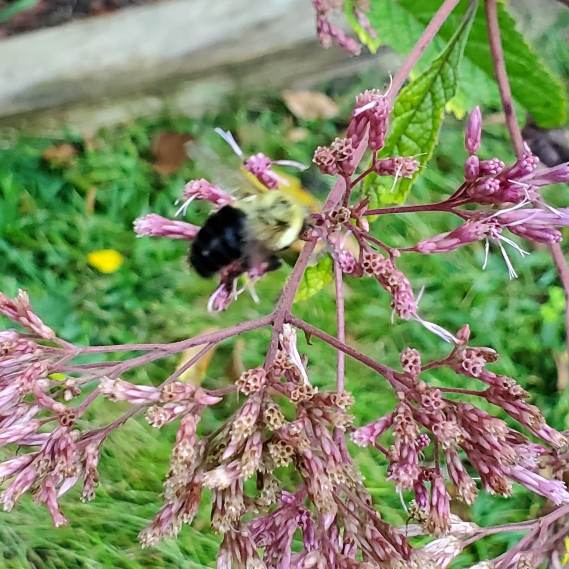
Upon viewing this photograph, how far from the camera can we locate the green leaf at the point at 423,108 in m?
0.96

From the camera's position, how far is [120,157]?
1880 millimetres

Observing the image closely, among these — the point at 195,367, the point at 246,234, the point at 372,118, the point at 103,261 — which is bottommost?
the point at 195,367

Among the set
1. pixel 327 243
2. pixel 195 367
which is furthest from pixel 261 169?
pixel 195 367

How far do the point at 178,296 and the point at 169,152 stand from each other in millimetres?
412

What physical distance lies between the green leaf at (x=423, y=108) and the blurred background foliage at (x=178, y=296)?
76cm

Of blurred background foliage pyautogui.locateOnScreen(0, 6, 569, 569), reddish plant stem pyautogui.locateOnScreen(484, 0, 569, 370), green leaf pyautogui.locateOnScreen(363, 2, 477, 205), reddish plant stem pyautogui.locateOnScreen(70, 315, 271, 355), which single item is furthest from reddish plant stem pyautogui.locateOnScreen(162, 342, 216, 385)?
blurred background foliage pyautogui.locateOnScreen(0, 6, 569, 569)

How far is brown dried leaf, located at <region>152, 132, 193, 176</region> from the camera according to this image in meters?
1.89

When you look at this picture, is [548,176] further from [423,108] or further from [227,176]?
[227,176]

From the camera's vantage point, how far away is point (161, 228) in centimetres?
93

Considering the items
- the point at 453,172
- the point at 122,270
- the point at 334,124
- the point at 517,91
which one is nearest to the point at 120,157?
the point at 122,270

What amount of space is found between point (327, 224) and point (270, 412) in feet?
0.76

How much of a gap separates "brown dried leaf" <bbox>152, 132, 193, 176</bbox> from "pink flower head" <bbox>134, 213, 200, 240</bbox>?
0.98 metres

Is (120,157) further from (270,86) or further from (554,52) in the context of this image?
(554,52)

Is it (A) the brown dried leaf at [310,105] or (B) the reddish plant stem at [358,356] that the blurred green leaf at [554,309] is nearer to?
(A) the brown dried leaf at [310,105]
